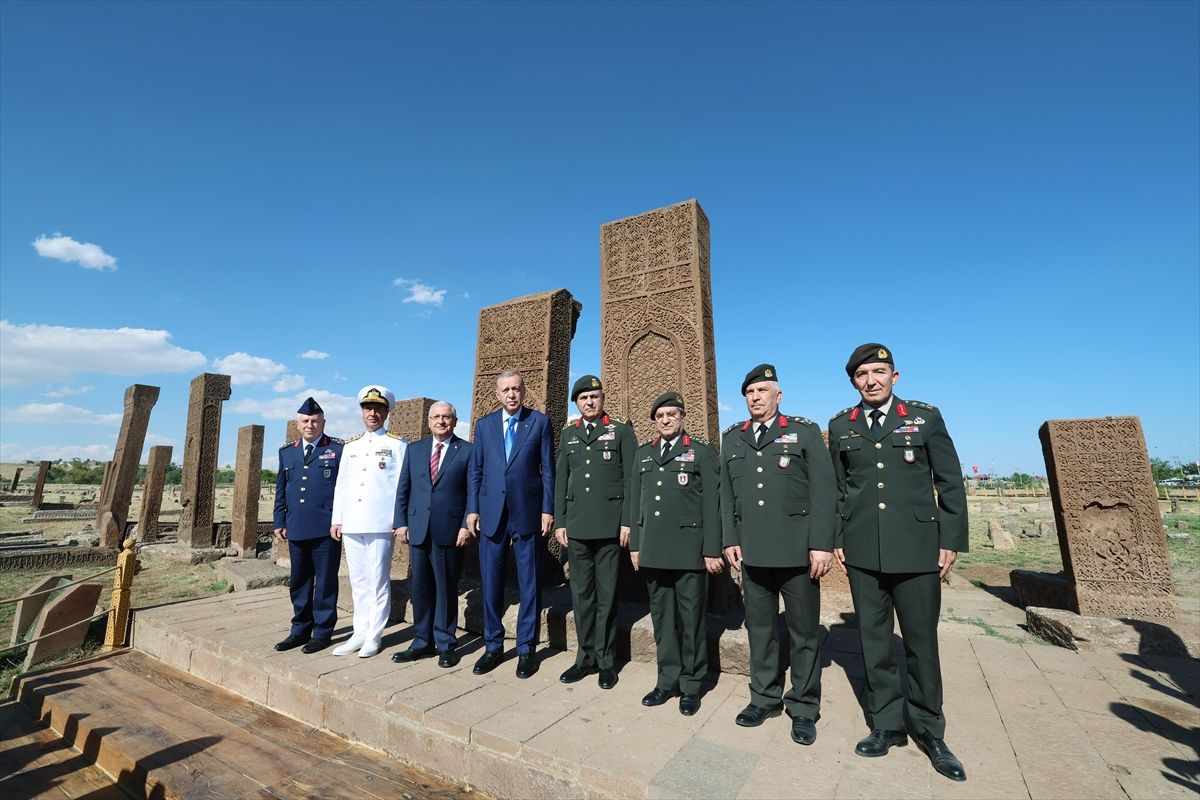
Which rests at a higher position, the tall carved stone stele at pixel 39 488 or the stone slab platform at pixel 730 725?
the tall carved stone stele at pixel 39 488

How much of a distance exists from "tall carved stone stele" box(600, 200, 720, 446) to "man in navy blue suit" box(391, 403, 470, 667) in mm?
1638

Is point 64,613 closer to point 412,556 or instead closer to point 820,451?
point 412,556

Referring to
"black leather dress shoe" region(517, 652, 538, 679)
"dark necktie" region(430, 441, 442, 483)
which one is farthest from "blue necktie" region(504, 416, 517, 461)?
"black leather dress shoe" region(517, 652, 538, 679)

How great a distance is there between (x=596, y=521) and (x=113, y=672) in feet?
13.9

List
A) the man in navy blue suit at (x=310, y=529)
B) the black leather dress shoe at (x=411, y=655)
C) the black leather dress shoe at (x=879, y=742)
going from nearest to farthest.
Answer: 1. the black leather dress shoe at (x=879, y=742)
2. the black leather dress shoe at (x=411, y=655)
3. the man in navy blue suit at (x=310, y=529)

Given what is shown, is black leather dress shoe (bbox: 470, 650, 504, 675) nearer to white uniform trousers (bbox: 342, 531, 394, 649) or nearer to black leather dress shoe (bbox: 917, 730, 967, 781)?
white uniform trousers (bbox: 342, 531, 394, 649)

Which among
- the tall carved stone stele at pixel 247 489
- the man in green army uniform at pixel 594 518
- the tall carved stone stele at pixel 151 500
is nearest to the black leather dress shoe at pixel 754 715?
the man in green army uniform at pixel 594 518

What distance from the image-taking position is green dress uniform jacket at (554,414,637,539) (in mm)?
3447

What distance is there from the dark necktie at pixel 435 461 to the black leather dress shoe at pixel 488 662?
4.04ft

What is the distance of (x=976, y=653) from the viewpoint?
12.7 ft

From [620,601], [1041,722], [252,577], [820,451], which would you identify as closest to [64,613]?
[252,577]

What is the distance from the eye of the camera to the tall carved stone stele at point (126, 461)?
11.6 metres

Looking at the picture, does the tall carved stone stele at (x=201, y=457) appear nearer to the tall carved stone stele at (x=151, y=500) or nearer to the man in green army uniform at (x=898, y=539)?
the tall carved stone stele at (x=151, y=500)

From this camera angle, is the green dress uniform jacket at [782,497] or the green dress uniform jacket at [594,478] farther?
the green dress uniform jacket at [594,478]
